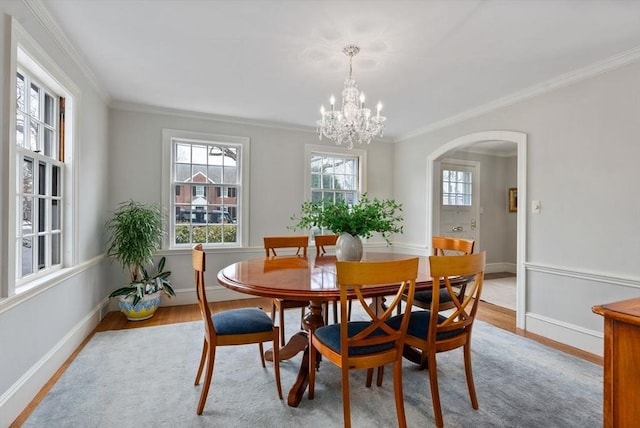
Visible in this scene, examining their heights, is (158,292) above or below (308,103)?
below

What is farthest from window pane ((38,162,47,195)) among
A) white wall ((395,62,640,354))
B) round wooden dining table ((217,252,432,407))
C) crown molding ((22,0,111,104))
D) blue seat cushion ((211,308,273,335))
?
white wall ((395,62,640,354))

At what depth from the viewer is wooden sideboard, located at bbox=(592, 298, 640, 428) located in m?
1.00

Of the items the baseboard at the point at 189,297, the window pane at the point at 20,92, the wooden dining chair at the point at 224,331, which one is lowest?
the baseboard at the point at 189,297

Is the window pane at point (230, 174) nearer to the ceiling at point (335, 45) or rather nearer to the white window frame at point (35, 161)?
the ceiling at point (335, 45)

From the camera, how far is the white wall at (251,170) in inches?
149


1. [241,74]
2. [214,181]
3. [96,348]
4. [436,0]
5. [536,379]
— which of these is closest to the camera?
[436,0]

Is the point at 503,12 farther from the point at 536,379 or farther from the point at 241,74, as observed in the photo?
the point at 536,379

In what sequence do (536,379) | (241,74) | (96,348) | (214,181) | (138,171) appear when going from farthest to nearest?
1. (214,181)
2. (138,171)
3. (241,74)
4. (96,348)
5. (536,379)

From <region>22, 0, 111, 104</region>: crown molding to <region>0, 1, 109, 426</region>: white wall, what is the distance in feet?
0.10

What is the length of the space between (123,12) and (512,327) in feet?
14.3

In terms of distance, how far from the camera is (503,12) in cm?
199

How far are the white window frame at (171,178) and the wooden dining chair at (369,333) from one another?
2802 millimetres

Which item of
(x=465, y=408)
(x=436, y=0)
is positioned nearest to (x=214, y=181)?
(x=436, y=0)

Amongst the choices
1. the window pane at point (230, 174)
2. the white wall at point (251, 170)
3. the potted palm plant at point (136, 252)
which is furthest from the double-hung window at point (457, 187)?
the potted palm plant at point (136, 252)
